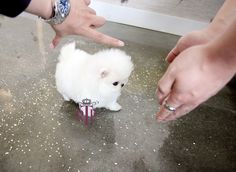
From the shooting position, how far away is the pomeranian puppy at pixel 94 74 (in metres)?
0.82

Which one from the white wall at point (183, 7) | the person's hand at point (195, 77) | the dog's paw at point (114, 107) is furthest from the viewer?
the white wall at point (183, 7)

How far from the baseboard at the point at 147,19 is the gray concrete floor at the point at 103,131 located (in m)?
0.35

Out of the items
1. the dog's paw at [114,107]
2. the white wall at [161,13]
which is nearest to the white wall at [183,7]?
the white wall at [161,13]

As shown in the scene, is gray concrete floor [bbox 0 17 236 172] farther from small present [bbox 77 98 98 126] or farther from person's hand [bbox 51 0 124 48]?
person's hand [bbox 51 0 124 48]

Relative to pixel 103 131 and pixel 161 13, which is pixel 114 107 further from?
pixel 161 13

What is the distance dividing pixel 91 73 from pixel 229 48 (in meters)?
0.46

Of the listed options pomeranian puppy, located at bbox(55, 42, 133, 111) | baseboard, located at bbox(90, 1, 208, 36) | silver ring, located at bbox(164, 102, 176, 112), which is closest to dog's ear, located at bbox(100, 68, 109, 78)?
pomeranian puppy, located at bbox(55, 42, 133, 111)

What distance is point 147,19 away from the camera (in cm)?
150

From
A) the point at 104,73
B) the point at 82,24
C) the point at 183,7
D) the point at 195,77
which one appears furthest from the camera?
the point at 183,7

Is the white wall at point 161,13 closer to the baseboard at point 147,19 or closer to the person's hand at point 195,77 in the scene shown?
the baseboard at point 147,19

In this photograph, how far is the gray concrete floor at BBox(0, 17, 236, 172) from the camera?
838mm

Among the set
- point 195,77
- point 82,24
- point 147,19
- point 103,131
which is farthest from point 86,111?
point 147,19

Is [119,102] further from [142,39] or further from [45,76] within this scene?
[142,39]

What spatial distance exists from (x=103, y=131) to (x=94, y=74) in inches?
7.6
